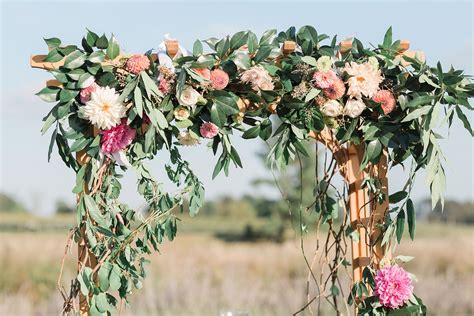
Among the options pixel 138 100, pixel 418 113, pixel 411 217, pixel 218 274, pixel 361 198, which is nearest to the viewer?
pixel 138 100

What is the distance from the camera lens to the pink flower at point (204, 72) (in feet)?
9.24

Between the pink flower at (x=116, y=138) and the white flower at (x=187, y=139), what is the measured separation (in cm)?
21

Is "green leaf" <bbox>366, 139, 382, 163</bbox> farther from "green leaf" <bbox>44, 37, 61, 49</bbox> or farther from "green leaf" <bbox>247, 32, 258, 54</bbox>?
"green leaf" <bbox>44, 37, 61, 49</bbox>

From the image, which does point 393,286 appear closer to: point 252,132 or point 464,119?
point 464,119

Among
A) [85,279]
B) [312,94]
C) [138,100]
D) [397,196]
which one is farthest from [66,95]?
[397,196]

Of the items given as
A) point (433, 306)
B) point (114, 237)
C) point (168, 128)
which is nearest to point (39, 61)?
point (168, 128)

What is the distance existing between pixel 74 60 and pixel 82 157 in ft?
1.34

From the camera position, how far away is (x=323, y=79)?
288 centimetres

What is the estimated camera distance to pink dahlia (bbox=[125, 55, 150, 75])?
2.79m

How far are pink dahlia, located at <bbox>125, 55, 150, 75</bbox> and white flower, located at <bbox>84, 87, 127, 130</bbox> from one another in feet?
0.38

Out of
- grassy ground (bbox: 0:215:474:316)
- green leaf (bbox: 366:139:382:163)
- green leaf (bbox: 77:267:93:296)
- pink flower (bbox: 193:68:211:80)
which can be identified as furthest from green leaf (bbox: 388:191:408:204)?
grassy ground (bbox: 0:215:474:316)

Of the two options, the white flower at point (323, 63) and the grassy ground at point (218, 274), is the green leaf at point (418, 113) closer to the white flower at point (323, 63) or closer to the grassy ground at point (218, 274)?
the white flower at point (323, 63)

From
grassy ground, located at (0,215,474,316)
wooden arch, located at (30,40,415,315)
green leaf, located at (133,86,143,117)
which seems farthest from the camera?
grassy ground, located at (0,215,474,316)

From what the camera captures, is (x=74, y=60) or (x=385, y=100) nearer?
(x=74, y=60)
